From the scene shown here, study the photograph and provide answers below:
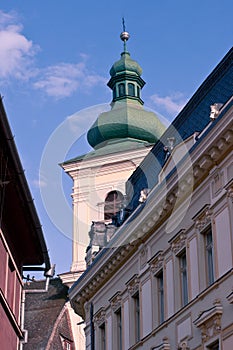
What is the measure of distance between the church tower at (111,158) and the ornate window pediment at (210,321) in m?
32.8

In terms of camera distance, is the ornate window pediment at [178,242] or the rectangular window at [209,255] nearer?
the rectangular window at [209,255]

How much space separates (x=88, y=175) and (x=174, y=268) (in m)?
38.4

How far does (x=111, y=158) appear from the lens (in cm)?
6291

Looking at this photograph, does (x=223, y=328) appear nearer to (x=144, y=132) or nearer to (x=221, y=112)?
(x=221, y=112)

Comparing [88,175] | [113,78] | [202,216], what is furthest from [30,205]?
[113,78]

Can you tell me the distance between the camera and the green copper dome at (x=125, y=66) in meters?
72.3

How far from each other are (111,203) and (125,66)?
1477 centimetres

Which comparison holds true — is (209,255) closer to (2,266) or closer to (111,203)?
(2,266)

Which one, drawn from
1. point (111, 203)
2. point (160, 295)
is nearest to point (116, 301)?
point (160, 295)

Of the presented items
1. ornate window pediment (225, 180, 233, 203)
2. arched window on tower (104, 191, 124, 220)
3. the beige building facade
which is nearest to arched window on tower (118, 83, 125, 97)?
arched window on tower (104, 191, 124, 220)

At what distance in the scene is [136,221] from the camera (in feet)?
98.8

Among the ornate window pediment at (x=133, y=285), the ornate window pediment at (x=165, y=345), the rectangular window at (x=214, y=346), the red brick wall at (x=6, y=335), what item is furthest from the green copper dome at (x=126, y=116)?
the rectangular window at (x=214, y=346)

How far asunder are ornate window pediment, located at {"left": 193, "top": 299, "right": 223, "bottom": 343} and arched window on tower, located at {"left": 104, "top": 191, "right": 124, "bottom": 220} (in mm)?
34936

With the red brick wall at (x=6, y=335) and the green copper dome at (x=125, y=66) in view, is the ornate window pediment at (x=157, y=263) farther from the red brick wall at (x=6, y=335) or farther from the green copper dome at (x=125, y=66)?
the green copper dome at (x=125, y=66)
